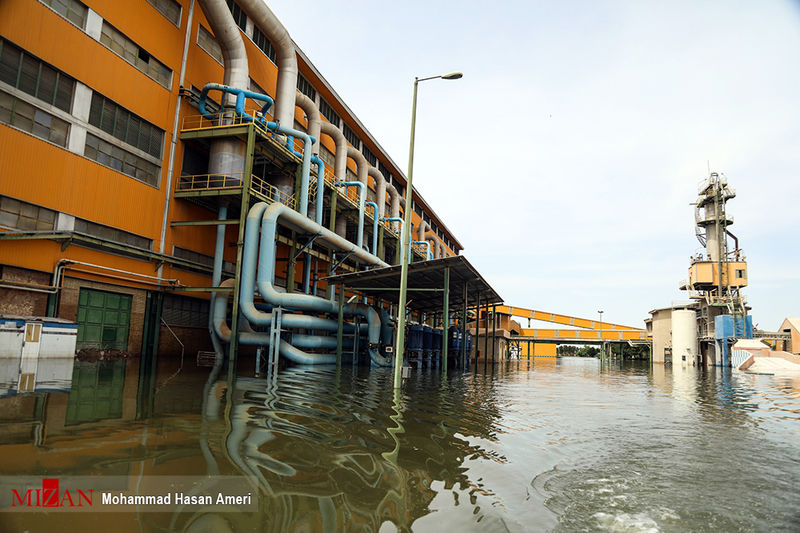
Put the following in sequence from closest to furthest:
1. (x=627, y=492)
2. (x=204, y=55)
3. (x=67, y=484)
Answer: (x=67, y=484) < (x=627, y=492) < (x=204, y=55)

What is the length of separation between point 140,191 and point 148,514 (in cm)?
2084

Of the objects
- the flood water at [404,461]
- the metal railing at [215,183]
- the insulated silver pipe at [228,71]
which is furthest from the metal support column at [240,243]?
the flood water at [404,461]

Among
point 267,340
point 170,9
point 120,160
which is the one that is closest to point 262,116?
point 170,9

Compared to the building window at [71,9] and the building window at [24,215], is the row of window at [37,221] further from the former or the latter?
the building window at [71,9]

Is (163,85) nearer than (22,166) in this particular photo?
No

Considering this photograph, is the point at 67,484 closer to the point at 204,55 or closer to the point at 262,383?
the point at 262,383

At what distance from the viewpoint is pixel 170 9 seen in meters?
22.3

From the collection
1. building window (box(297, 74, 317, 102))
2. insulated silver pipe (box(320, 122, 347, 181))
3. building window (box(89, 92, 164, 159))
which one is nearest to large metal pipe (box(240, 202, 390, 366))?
building window (box(89, 92, 164, 159))

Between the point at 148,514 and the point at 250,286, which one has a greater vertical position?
the point at 250,286

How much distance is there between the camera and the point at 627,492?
4.05 meters

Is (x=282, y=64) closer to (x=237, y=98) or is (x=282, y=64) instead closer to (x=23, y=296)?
(x=237, y=98)

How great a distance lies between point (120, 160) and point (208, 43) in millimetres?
8769

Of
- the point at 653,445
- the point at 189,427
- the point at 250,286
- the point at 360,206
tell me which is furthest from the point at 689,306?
the point at 189,427

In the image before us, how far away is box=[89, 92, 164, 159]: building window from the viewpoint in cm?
1922
